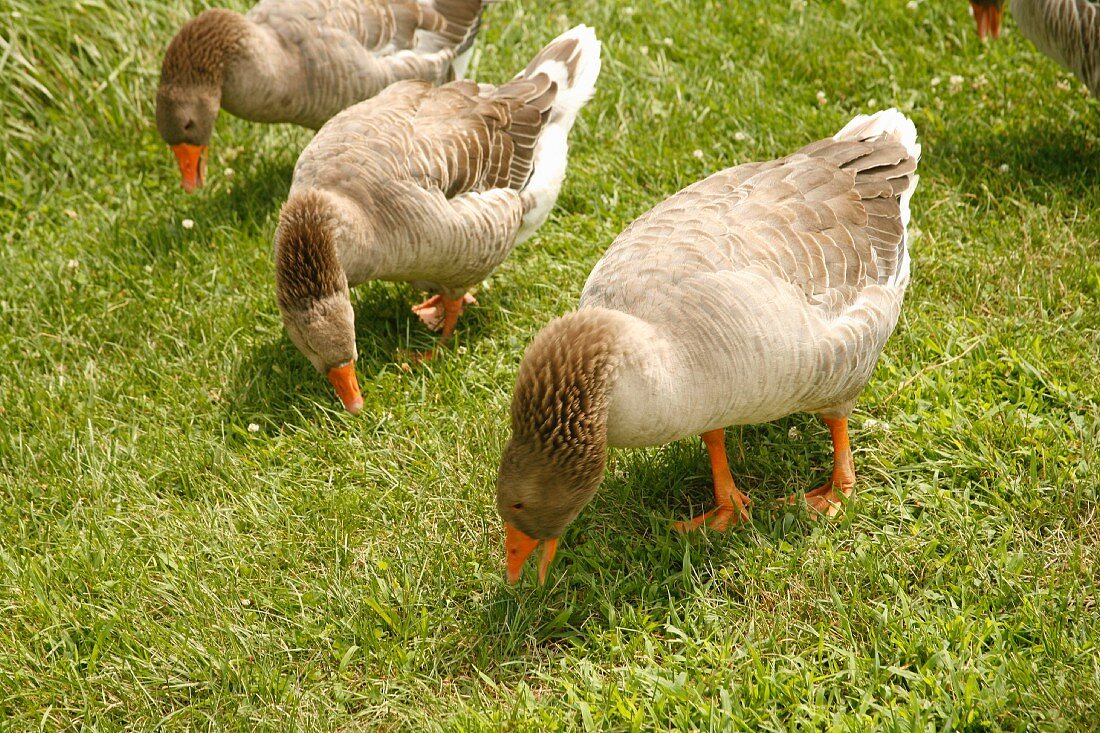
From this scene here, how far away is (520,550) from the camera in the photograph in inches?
152

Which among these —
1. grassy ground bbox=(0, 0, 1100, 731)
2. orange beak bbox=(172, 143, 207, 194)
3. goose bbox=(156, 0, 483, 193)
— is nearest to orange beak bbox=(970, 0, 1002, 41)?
grassy ground bbox=(0, 0, 1100, 731)

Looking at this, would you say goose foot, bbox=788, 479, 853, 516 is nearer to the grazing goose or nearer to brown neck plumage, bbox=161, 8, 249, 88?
the grazing goose

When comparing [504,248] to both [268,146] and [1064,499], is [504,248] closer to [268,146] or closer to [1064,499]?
[268,146]

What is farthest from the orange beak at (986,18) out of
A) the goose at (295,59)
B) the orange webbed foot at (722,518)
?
the orange webbed foot at (722,518)

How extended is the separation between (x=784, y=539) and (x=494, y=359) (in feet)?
6.43

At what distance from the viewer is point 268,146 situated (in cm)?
748

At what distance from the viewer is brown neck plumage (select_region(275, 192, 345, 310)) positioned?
16.2 feet

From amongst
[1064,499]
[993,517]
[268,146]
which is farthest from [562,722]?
[268,146]

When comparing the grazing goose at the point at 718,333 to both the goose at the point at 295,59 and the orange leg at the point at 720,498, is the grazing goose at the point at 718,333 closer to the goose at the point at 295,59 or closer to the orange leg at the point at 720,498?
the orange leg at the point at 720,498

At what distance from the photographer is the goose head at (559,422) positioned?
3441mm

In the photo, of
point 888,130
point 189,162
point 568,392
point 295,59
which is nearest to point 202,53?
point 295,59

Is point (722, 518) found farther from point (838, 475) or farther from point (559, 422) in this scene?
point (559, 422)

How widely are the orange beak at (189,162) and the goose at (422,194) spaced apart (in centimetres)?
145

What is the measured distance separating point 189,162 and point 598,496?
12.8 ft
